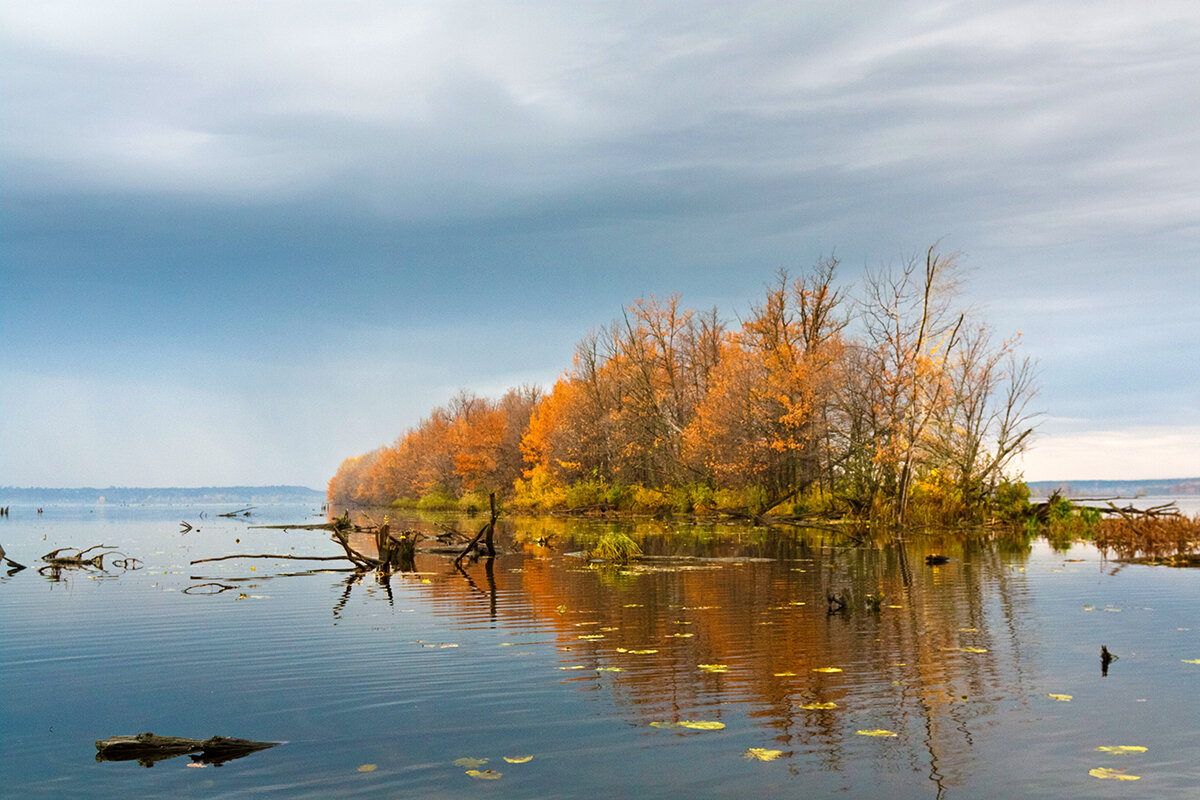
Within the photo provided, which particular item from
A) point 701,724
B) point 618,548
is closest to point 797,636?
point 701,724

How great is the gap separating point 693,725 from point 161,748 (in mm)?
5220

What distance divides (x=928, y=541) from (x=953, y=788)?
30706 mm

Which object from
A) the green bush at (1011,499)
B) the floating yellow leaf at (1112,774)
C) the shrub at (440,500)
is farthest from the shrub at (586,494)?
the floating yellow leaf at (1112,774)

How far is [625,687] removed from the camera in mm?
11008

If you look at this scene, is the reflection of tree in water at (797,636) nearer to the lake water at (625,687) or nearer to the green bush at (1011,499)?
the lake water at (625,687)

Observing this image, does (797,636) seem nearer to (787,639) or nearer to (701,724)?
(787,639)

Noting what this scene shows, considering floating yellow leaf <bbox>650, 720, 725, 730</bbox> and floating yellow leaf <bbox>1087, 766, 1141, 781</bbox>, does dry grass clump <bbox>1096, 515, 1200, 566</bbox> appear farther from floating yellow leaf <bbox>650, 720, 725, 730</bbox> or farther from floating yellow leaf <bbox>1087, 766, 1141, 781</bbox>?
floating yellow leaf <bbox>650, 720, 725, 730</bbox>

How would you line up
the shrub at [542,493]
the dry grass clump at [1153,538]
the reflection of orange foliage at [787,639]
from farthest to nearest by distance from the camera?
1. the shrub at [542,493]
2. the dry grass clump at [1153,538]
3. the reflection of orange foliage at [787,639]

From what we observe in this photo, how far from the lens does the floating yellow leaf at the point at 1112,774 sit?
25.0 feet

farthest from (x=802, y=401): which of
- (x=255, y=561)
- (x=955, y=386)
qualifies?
(x=255, y=561)

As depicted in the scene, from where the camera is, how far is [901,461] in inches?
1602

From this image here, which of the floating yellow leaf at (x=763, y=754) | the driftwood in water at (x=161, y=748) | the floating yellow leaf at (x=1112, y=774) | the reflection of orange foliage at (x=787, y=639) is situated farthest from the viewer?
the reflection of orange foliage at (x=787, y=639)

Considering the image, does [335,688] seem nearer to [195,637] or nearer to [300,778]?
[300,778]

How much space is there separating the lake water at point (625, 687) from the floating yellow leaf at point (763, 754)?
55 mm
